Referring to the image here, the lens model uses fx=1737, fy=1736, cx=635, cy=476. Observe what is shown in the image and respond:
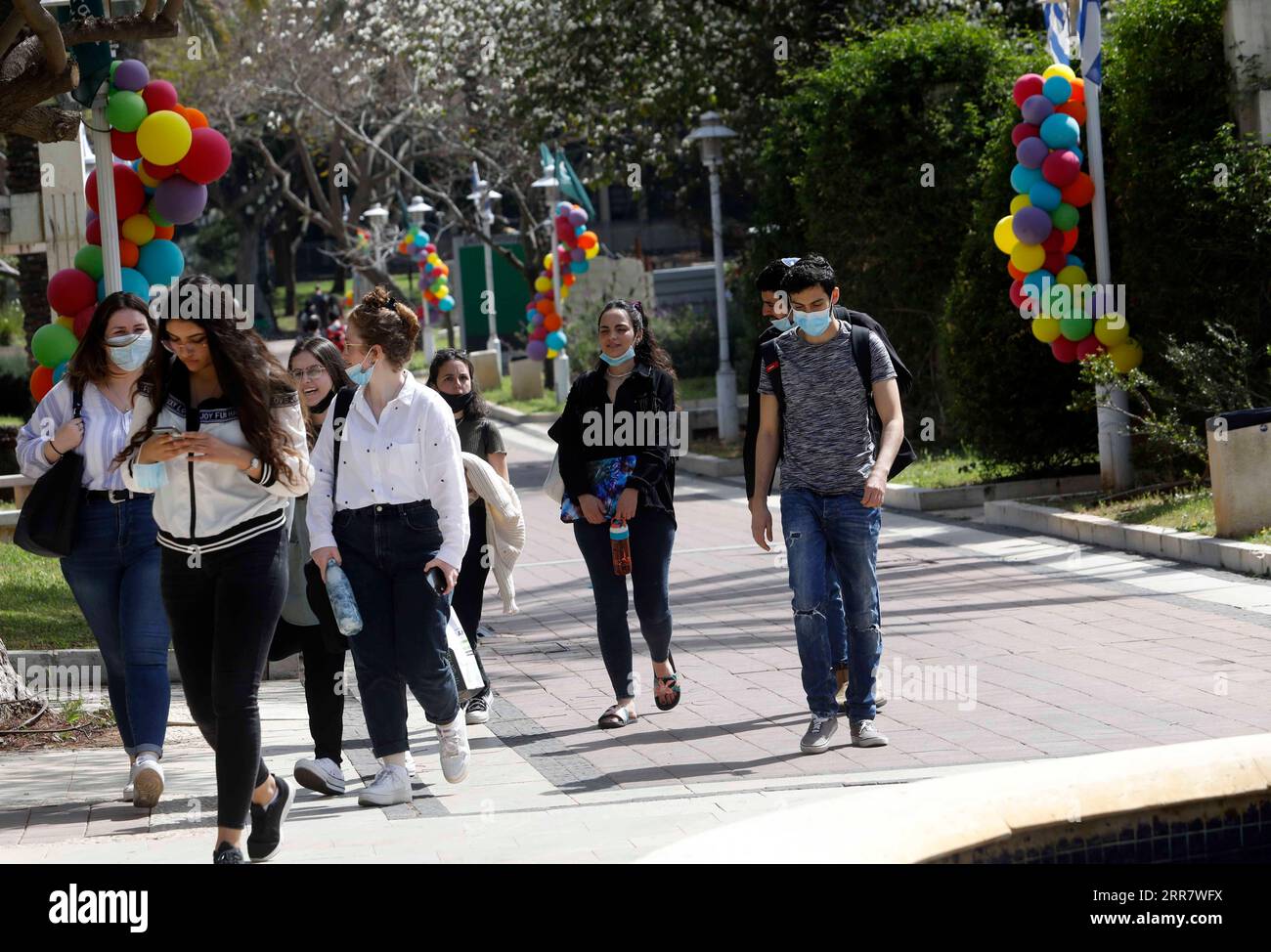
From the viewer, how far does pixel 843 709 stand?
7.64 metres

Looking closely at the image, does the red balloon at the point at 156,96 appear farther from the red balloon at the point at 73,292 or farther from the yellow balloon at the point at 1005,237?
the yellow balloon at the point at 1005,237

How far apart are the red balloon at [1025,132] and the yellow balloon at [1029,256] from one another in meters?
0.83

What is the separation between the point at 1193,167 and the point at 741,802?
7946mm

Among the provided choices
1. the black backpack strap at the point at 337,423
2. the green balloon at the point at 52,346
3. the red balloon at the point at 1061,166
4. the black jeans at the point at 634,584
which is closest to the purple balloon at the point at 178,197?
the green balloon at the point at 52,346

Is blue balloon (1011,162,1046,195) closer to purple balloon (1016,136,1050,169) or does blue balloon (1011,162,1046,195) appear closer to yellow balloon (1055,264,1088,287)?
purple balloon (1016,136,1050,169)

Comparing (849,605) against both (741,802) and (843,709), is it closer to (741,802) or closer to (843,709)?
(843,709)

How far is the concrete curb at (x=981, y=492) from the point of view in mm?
14445

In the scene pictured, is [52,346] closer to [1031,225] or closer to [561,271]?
[1031,225]

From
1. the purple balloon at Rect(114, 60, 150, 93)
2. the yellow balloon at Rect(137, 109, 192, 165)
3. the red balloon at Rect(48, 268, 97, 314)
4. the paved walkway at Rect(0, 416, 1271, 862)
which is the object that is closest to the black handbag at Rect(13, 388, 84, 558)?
the paved walkway at Rect(0, 416, 1271, 862)

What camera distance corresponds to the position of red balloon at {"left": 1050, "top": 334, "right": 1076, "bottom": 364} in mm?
13273

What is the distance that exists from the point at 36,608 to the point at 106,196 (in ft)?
11.1

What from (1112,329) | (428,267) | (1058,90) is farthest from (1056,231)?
(428,267)

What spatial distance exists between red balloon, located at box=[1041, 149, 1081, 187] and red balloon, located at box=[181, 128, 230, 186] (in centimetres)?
653
